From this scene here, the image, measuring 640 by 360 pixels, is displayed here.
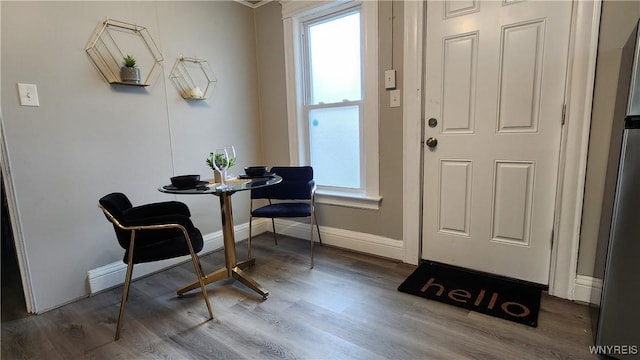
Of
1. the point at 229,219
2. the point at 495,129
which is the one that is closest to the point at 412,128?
the point at 495,129

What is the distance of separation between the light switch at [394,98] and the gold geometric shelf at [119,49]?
1.82m

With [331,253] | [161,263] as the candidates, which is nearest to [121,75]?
[161,263]

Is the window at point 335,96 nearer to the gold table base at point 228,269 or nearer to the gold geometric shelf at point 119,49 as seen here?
the gold table base at point 228,269

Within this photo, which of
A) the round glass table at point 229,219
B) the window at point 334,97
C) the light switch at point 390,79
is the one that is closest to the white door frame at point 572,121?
the light switch at point 390,79

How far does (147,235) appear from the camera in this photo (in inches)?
69.8

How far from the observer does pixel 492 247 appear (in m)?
2.16

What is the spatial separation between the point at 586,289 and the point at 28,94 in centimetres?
347

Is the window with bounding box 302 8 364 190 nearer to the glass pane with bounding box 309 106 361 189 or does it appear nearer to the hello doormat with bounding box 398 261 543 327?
the glass pane with bounding box 309 106 361 189

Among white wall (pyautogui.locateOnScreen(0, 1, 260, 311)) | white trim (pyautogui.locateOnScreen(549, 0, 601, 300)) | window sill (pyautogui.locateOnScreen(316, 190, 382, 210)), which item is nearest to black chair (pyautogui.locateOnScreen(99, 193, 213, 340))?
white wall (pyautogui.locateOnScreen(0, 1, 260, 311))

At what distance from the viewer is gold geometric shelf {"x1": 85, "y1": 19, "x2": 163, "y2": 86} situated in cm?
211

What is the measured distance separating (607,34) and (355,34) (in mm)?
1629

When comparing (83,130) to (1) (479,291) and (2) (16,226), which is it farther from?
(1) (479,291)

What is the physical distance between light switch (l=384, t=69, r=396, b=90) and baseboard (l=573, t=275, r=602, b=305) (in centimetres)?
171

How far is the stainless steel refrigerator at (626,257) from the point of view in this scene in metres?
1.30
